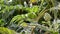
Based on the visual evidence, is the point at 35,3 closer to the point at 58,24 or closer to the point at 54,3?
the point at 54,3

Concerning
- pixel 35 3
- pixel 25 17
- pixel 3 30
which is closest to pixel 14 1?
pixel 35 3

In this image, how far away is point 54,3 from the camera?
2.84ft

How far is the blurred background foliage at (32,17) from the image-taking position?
76 cm

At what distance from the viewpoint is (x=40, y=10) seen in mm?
946

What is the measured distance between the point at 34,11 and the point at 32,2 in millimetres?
100

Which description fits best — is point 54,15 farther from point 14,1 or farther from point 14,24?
point 14,1

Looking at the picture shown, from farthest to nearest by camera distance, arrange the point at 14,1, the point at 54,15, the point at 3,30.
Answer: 1. the point at 14,1
2. the point at 54,15
3. the point at 3,30

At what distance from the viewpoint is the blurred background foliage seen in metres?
0.76

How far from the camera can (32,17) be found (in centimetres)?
88

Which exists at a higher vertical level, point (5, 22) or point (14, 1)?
point (14, 1)

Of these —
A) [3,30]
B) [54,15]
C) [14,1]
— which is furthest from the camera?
[14,1]

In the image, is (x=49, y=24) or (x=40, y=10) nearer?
(x=49, y=24)

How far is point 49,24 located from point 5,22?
0.30 meters

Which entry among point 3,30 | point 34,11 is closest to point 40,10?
point 34,11
